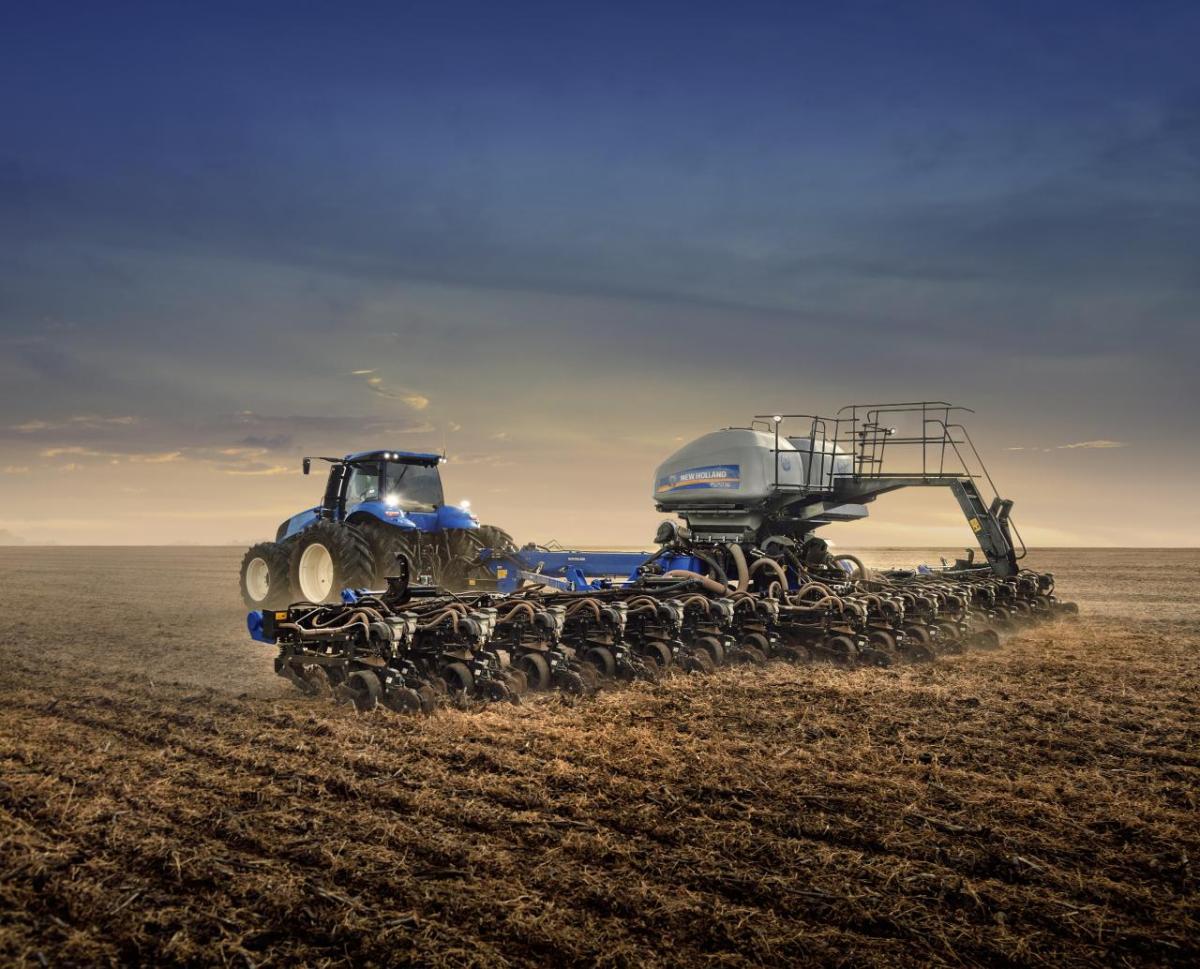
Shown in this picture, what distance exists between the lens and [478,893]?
4.15 metres

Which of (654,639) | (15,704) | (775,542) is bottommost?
(15,704)

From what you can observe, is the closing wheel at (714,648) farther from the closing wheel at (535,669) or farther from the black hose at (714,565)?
the closing wheel at (535,669)

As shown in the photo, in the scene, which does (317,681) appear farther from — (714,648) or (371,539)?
(714,648)

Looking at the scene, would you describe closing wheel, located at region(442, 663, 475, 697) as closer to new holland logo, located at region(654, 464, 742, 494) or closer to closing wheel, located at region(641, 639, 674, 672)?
closing wheel, located at region(641, 639, 674, 672)

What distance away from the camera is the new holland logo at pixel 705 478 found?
1530 centimetres

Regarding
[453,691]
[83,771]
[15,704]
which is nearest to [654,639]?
[453,691]

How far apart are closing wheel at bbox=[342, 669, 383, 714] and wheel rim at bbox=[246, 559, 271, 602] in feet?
23.7

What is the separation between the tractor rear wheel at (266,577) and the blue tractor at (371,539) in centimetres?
2

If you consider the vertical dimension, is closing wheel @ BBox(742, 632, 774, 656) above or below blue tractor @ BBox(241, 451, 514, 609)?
below

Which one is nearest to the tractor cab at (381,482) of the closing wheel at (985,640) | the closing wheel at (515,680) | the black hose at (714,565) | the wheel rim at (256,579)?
the wheel rim at (256,579)

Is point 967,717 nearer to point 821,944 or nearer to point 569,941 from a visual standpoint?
point 821,944

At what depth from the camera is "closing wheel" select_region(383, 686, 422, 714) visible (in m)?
7.86

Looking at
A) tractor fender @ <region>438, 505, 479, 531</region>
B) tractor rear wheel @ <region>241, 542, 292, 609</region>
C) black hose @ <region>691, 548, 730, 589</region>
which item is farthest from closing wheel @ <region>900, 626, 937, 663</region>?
tractor rear wheel @ <region>241, 542, 292, 609</region>

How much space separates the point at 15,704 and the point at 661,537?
9.23 m
